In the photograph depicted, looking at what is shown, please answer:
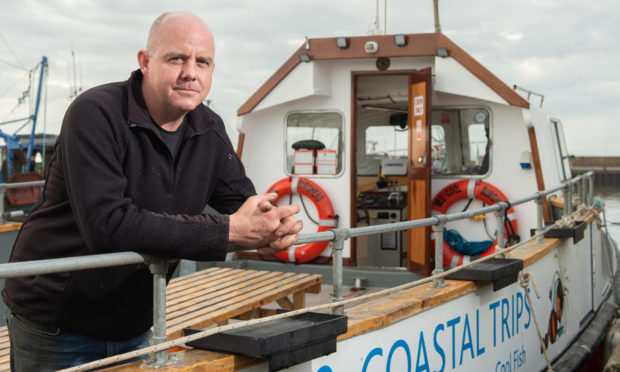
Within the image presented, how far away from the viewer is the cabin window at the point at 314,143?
23.4ft

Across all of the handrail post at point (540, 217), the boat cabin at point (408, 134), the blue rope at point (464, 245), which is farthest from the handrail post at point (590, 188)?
the handrail post at point (540, 217)

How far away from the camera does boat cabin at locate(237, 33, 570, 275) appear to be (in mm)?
6645

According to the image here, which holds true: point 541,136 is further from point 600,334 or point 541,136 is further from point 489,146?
point 600,334

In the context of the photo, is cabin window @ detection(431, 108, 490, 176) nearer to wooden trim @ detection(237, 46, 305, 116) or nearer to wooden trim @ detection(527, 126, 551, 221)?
wooden trim @ detection(527, 126, 551, 221)

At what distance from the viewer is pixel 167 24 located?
77.0 inches

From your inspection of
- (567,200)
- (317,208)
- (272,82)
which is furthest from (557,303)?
(272,82)

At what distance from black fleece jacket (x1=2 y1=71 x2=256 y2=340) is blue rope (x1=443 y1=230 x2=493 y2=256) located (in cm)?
515

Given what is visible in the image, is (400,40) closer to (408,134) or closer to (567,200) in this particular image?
(408,134)

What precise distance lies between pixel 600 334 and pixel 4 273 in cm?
651

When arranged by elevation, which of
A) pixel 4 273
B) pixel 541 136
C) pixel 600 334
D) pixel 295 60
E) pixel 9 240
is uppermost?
pixel 295 60

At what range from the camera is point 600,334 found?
22.1 ft

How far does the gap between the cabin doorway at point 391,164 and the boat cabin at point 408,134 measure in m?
0.01

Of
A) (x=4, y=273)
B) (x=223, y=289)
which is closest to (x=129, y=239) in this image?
(x=4, y=273)

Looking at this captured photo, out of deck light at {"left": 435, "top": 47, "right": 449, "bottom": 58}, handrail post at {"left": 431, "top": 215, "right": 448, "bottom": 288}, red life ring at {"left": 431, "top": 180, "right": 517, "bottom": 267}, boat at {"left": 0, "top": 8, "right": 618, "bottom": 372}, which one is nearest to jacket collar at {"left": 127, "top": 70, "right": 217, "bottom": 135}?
handrail post at {"left": 431, "top": 215, "right": 448, "bottom": 288}
